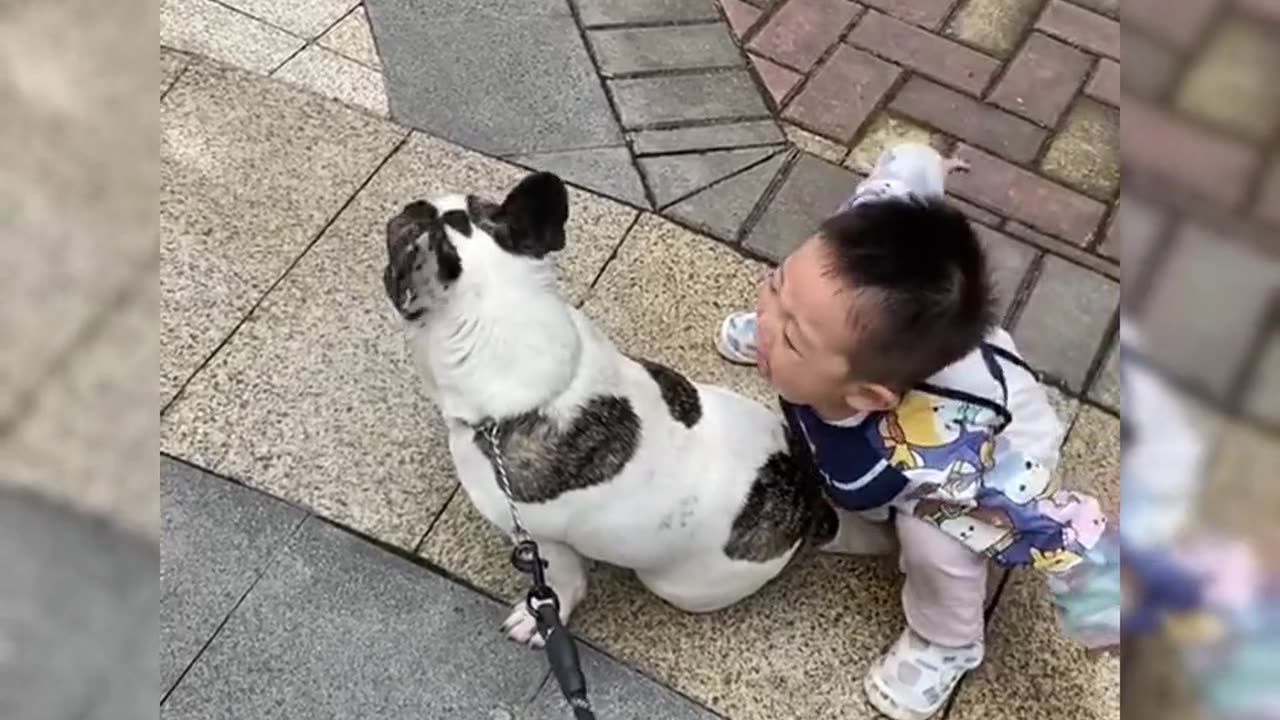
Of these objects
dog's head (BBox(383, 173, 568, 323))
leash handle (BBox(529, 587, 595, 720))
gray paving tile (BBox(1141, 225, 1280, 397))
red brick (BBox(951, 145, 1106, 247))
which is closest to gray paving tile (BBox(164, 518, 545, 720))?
leash handle (BBox(529, 587, 595, 720))

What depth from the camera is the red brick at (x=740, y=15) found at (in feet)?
12.2

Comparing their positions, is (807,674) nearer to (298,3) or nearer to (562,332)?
(562,332)

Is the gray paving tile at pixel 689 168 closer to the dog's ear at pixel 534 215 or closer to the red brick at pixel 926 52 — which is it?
the red brick at pixel 926 52

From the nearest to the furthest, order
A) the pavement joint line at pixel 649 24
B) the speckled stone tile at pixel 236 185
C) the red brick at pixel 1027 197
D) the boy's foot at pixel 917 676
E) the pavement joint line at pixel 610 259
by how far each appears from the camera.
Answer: the boy's foot at pixel 917 676 < the speckled stone tile at pixel 236 185 < the pavement joint line at pixel 610 259 < the red brick at pixel 1027 197 < the pavement joint line at pixel 649 24

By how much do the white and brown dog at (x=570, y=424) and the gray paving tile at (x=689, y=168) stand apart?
3.25 feet

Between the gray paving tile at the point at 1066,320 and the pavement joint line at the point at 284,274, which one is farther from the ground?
the gray paving tile at the point at 1066,320

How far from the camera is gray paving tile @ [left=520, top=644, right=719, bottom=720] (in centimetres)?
253

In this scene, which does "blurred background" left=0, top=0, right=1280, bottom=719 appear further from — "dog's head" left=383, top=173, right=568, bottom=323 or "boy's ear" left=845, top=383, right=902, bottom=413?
"boy's ear" left=845, top=383, right=902, bottom=413

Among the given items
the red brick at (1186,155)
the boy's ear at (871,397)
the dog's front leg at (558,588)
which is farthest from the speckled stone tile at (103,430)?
the dog's front leg at (558,588)

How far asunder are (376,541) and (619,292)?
0.84 meters

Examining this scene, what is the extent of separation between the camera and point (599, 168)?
335 cm

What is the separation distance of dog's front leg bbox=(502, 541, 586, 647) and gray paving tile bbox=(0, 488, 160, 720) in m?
1.87

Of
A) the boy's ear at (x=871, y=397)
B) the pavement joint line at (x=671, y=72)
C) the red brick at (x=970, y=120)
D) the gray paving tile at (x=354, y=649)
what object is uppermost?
the boy's ear at (x=871, y=397)

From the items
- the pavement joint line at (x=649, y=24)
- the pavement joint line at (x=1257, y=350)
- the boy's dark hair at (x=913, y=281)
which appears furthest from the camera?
the pavement joint line at (x=649, y=24)
